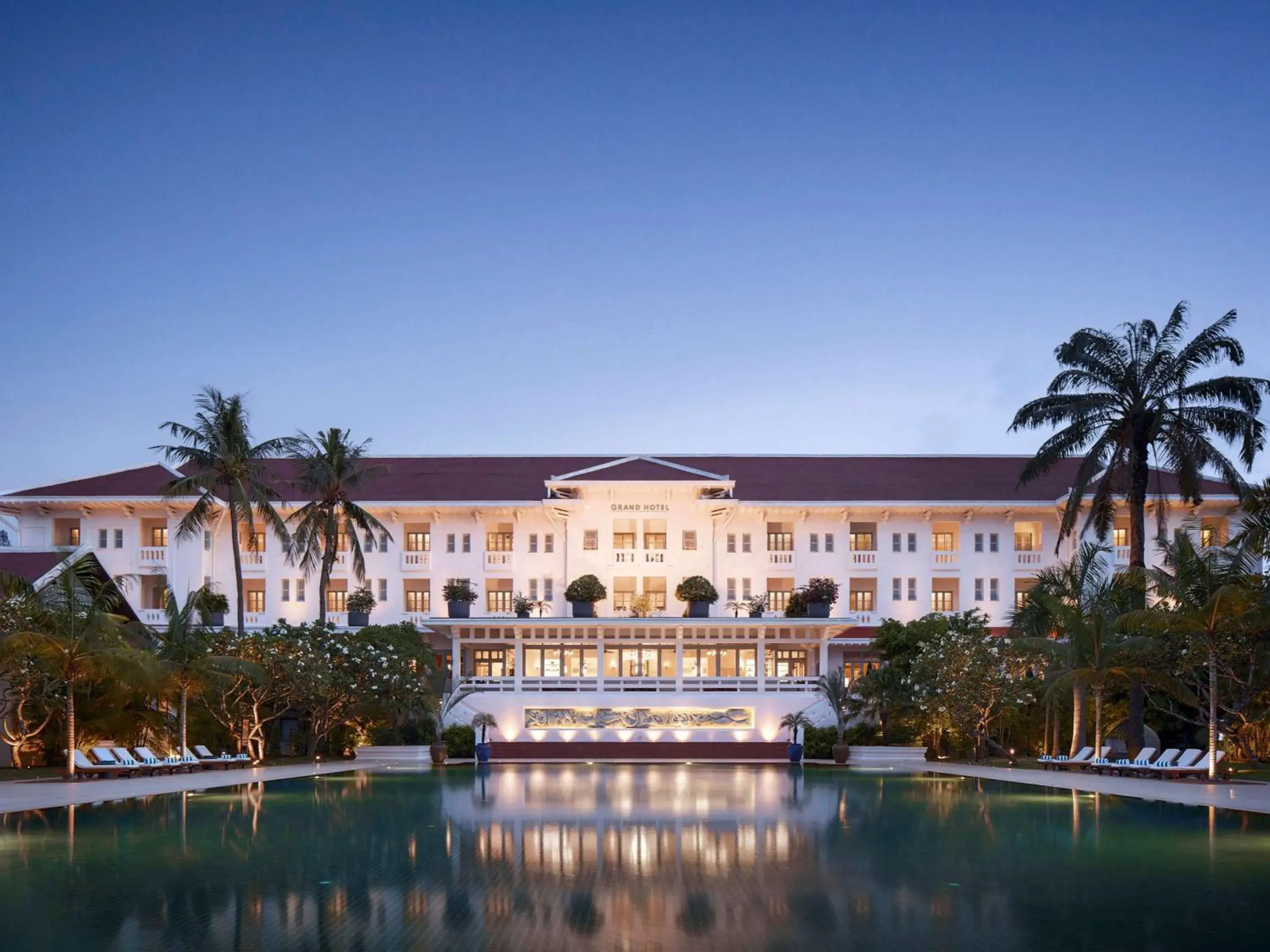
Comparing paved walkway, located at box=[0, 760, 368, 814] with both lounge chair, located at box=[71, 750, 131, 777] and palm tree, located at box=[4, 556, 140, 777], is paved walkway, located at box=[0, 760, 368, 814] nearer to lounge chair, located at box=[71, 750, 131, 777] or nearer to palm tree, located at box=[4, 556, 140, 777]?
lounge chair, located at box=[71, 750, 131, 777]

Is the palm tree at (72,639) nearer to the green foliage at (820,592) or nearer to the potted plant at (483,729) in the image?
the potted plant at (483,729)

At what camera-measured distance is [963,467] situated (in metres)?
55.3

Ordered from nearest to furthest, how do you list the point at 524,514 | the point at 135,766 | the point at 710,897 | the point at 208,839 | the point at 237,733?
the point at 710,897, the point at 208,839, the point at 135,766, the point at 237,733, the point at 524,514

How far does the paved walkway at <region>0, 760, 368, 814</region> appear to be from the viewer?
22406 mm

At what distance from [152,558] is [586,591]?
19.6 metres

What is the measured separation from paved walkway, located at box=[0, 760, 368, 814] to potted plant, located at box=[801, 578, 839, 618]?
1908cm

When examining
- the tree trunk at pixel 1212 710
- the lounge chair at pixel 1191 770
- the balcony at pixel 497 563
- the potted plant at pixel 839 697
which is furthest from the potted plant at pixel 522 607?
the tree trunk at pixel 1212 710

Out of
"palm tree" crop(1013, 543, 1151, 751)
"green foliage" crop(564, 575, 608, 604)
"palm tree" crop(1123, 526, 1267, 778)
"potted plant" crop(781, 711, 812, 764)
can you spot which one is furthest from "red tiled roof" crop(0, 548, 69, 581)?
"palm tree" crop(1123, 526, 1267, 778)

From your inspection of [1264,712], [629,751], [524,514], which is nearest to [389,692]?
[629,751]

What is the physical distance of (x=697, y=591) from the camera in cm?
4756

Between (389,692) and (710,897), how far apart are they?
2891 cm

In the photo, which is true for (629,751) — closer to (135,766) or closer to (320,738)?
(320,738)

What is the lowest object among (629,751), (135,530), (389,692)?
(629,751)

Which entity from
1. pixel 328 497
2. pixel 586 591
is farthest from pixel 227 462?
pixel 586 591
